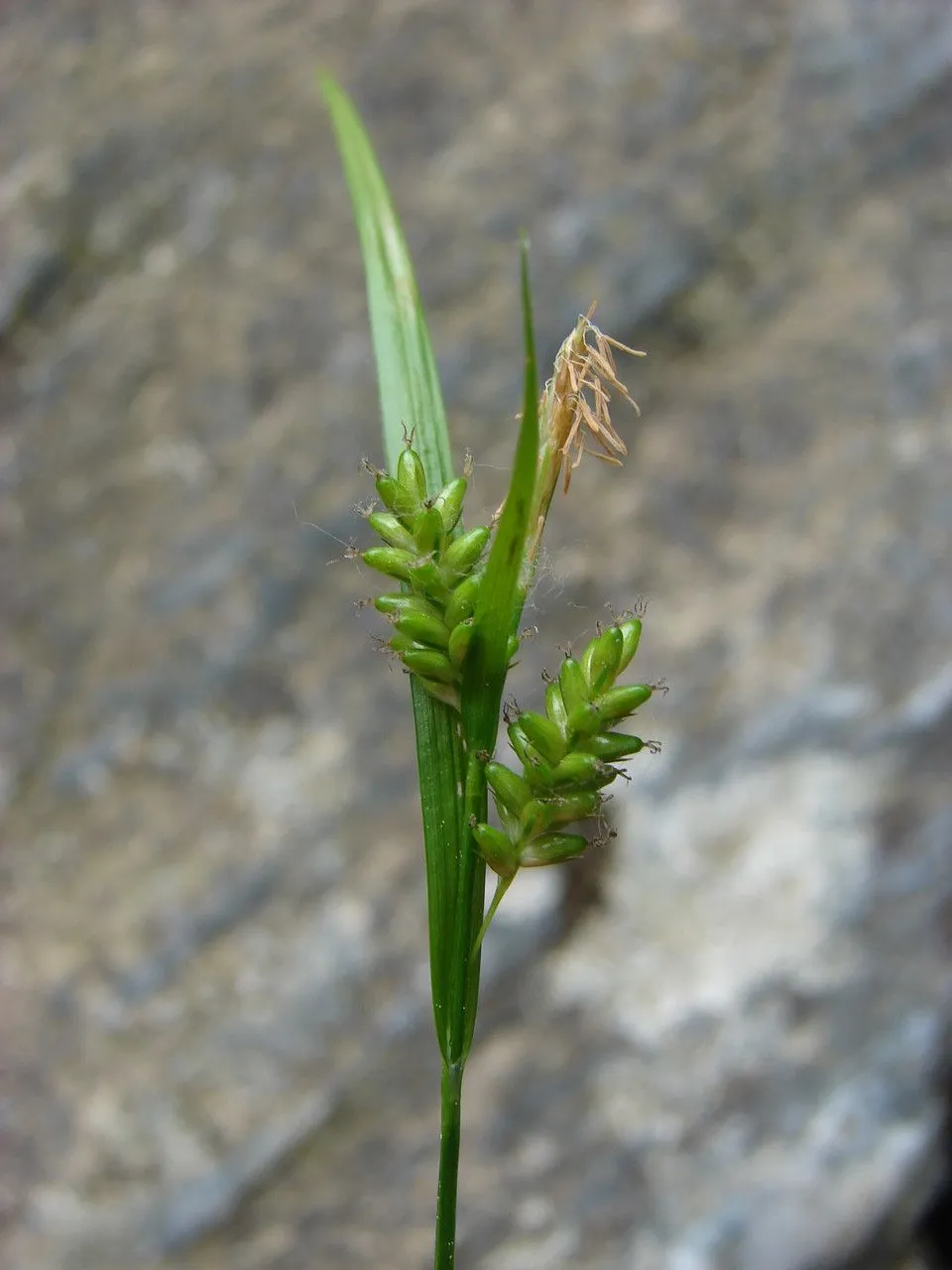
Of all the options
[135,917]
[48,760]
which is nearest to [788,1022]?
[135,917]

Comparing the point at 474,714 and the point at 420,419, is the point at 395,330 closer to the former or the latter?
the point at 420,419

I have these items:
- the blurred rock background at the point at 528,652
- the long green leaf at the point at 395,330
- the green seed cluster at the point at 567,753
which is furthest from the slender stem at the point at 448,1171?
the blurred rock background at the point at 528,652

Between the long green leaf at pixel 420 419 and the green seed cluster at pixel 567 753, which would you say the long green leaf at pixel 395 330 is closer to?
the long green leaf at pixel 420 419

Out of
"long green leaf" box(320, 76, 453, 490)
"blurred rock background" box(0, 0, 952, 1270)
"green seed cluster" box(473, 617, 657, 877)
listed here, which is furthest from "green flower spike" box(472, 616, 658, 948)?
"blurred rock background" box(0, 0, 952, 1270)

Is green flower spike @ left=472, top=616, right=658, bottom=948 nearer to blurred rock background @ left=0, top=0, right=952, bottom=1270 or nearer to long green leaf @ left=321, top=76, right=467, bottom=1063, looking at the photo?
long green leaf @ left=321, top=76, right=467, bottom=1063

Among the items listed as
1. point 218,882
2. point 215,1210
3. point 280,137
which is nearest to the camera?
point 215,1210

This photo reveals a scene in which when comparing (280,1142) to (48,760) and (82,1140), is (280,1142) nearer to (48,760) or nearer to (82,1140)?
(82,1140)

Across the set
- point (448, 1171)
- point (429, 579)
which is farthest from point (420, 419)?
point (448, 1171)

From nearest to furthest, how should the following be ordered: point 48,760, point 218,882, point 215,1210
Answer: point 215,1210 → point 218,882 → point 48,760
